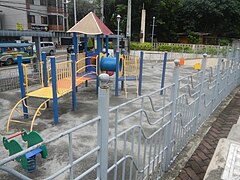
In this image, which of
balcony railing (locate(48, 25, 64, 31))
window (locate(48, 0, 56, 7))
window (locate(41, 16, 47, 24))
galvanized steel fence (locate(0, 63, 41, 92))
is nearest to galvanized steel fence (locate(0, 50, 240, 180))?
galvanized steel fence (locate(0, 63, 41, 92))

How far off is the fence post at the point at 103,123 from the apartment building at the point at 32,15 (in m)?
25.2

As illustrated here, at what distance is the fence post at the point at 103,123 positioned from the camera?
1.31 metres

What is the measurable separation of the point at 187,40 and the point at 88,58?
2489cm

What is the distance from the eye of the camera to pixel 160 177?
8.34 feet

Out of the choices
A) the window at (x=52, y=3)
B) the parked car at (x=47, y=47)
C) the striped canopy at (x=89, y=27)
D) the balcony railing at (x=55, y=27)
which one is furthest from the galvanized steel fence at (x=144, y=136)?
the window at (x=52, y=3)

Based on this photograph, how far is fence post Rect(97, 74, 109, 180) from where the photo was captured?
1.31m

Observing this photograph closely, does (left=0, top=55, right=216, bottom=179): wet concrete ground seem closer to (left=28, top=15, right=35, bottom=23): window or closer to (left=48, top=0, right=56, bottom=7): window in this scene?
(left=28, top=15, right=35, bottom=23): window

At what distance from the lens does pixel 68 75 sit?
5656 millimetres

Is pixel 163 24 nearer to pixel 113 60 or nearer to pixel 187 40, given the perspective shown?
pixel 187 40

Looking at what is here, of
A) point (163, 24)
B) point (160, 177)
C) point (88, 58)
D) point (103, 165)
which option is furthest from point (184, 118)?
point (163, 24)

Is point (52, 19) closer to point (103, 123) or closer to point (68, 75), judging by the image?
point (68, 75)

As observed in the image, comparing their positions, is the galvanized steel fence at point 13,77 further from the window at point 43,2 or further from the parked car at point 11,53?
the window at point 43,2

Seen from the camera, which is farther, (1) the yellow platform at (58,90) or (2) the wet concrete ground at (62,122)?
(1) the yellow platform at (58,90)

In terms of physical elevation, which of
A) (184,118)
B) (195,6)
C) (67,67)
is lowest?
(184,118)
